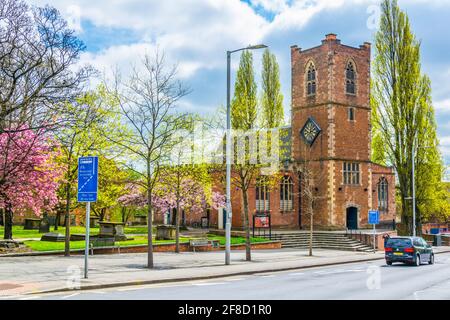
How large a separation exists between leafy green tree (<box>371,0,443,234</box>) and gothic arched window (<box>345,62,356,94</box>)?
7.74ft

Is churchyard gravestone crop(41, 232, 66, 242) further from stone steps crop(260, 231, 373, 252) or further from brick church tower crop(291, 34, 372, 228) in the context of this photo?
brick church tower crop(291, 34, 372, 228)

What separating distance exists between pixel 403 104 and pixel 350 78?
246 inches

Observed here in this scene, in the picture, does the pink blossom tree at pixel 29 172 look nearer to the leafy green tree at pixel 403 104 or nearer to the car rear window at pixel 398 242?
the car rear window at pixel 398 242

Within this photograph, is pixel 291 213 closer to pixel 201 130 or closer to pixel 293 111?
pixel 293 111

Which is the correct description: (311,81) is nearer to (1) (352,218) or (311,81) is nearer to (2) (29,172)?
Result: (1) (352,218)

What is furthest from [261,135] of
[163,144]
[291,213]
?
[291,213]

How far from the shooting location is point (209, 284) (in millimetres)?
18031

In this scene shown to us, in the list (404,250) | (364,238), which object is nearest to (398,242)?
(404,250)

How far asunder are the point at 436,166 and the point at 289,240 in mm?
19880

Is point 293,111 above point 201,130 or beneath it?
above

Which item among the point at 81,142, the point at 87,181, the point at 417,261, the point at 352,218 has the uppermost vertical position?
the point at 81,142

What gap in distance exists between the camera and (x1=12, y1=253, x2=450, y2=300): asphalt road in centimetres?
1451

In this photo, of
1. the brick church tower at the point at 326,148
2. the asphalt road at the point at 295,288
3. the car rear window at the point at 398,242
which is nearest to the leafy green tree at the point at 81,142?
the asphalt road at the point at 295,288

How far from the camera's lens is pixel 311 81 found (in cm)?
5266
